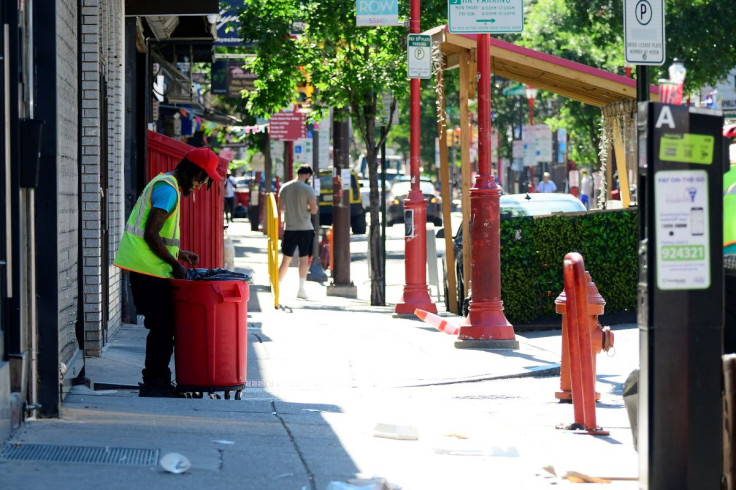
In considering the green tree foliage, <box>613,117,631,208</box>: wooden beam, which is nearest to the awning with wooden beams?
<box>613,117,631,208</box>: wooden beam

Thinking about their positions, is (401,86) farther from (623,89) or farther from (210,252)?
(210,252)

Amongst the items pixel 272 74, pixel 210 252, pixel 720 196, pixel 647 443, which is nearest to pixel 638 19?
pixel 720 196

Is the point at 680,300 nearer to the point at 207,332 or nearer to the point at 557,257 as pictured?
the point at 207,332

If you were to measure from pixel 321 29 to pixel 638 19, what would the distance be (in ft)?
36.3

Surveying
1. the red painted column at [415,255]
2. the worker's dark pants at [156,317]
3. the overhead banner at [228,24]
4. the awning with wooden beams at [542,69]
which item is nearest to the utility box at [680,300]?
the worker's dark pants at [156,317]

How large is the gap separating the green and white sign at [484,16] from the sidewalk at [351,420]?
2.98 meters

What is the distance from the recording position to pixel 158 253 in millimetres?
8680

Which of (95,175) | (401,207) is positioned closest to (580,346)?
(95,175)

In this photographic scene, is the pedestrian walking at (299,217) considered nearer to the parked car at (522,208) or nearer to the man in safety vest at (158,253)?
the parked car at (522,208)

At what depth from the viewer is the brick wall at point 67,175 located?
8.20 meters

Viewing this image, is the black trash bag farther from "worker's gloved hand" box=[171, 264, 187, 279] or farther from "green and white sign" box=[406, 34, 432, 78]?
"green and white sign" box=[406, 34, 432, 78]

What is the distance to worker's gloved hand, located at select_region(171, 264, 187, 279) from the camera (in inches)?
344

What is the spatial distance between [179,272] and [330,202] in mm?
27837

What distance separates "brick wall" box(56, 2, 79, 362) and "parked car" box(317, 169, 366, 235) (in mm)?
25842
